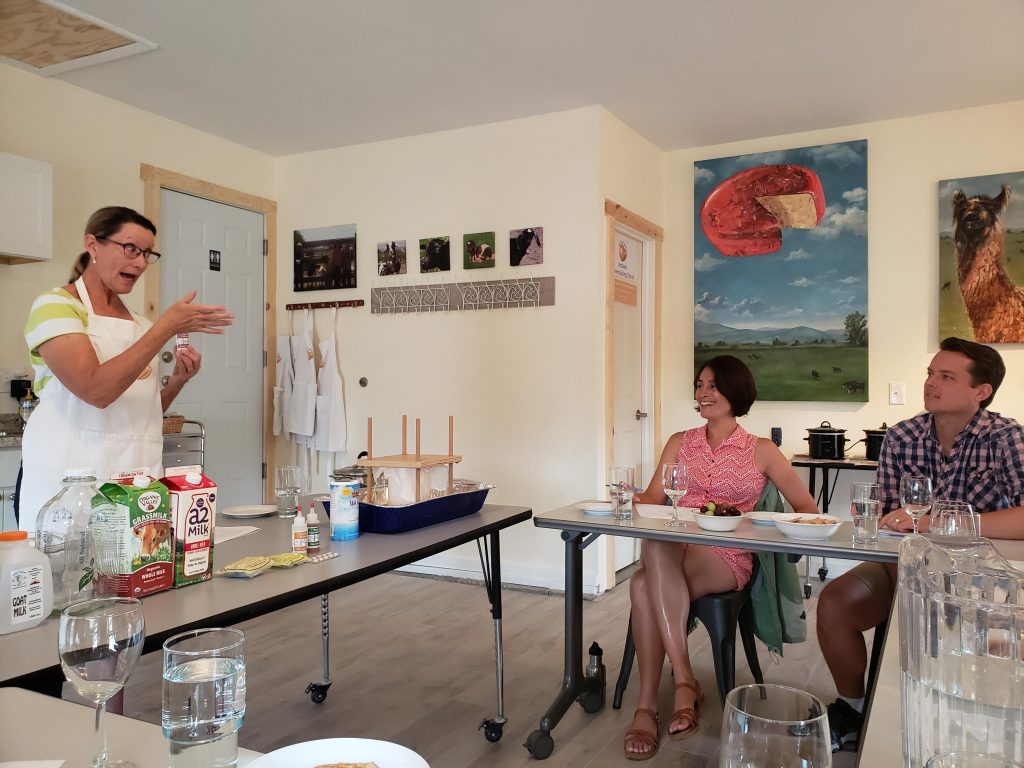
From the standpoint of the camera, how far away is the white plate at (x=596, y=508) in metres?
2.54

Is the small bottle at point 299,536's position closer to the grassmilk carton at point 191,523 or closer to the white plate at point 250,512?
the grassmilk carton at point 191,523

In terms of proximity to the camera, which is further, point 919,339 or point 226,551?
point 919,339

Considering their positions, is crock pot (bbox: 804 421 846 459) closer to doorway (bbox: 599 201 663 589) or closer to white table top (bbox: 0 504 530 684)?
doorway (bbox: 599 201 663 589)

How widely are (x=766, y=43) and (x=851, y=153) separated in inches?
59.1

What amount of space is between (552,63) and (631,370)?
2.10m

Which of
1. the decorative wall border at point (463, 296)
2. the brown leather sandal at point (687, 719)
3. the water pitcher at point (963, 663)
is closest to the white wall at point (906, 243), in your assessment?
the decorative wall border at point (463, 296)

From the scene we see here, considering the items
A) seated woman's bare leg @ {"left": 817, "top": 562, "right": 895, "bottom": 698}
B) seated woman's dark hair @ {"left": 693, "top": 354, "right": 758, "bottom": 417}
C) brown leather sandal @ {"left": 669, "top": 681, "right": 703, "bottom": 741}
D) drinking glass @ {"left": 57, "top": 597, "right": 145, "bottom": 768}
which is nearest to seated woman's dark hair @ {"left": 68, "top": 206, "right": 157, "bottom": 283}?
drinking glass @ {"left": 57, "top": 597, "right": 145, "bottom": 768}

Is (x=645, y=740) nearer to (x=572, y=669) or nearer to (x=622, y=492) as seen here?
(x=572, y=669)

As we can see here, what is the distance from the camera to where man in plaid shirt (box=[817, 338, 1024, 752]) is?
7.82ft

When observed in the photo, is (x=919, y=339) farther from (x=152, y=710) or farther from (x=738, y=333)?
(x=152, y=710)

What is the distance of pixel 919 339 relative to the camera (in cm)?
476

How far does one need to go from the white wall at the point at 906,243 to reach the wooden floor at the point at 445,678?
1.31 metres

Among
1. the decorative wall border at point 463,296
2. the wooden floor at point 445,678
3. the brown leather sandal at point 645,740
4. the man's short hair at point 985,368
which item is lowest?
the wooden floor at point 445,678

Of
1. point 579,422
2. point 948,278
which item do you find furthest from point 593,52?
point 948,278
